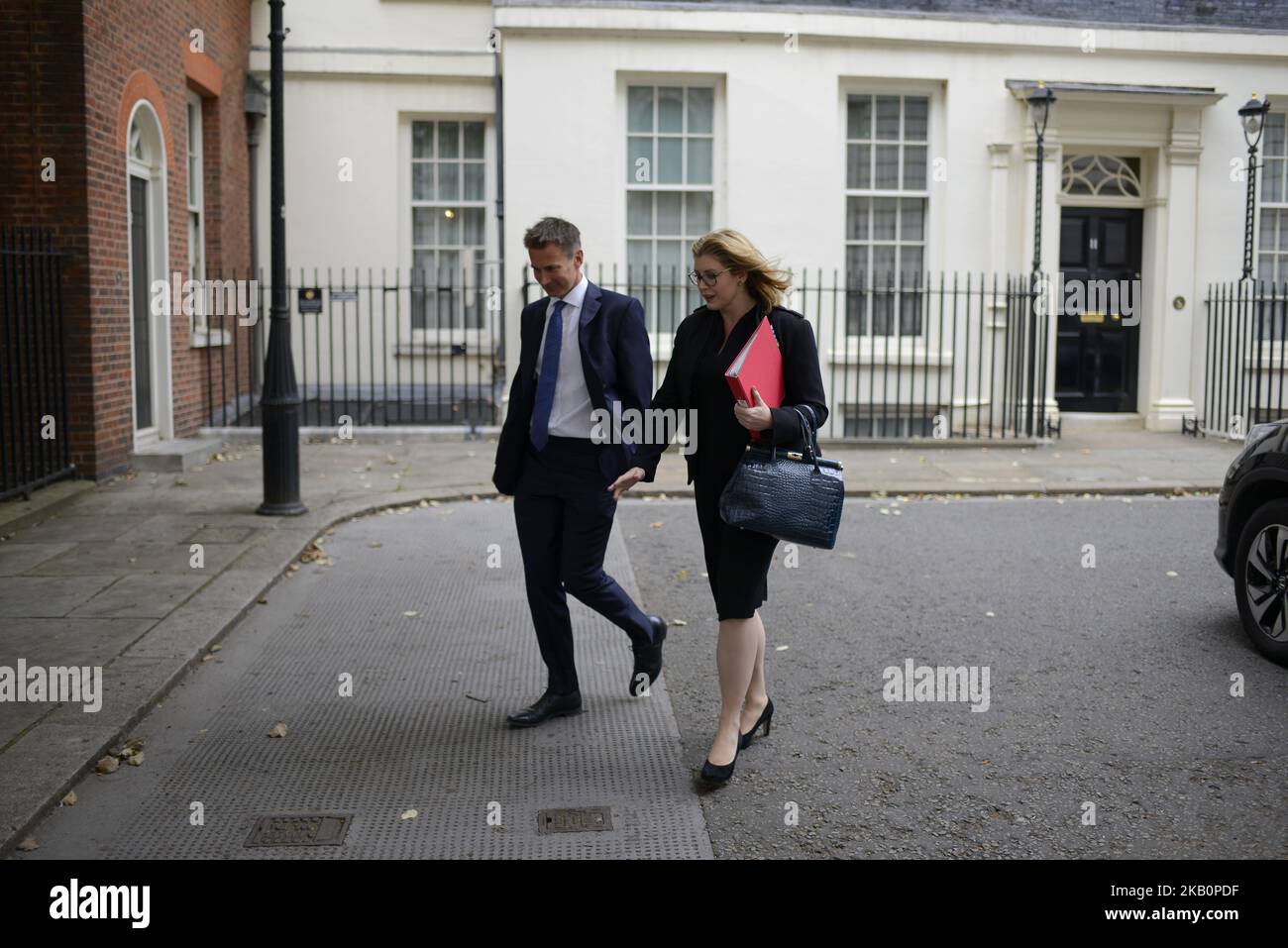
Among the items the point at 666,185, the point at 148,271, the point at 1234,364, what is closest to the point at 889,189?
the point at 666,185

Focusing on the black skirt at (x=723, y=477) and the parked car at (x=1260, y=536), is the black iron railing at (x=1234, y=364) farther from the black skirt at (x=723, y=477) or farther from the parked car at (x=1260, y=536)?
the black skirt at (x=723, y=477)

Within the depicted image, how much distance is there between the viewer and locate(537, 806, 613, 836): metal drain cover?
4.21 metres

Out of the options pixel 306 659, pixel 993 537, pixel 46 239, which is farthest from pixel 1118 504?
pixel 46 239

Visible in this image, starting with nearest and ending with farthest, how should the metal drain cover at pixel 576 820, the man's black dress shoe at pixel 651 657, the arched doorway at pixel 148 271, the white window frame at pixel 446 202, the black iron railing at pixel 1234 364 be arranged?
the metal drain cover at pixel 576 820
the man's black dress shoe at pixel 651 657
the arched doorway at pixel 148 271
the black iron railing at pixel 1234 364
the white window frame at pixel 446 202

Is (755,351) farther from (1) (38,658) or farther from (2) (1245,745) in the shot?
(1) (38,658)

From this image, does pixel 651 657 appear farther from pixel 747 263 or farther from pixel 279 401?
pixel 279 401

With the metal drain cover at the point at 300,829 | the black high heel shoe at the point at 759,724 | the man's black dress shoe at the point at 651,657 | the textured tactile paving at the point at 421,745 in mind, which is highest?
the man's black dress shoe at the point at 651,657

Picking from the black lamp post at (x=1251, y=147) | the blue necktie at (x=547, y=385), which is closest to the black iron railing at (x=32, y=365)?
the blue necktie at (x=547, y=385)

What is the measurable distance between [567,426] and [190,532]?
4816mm

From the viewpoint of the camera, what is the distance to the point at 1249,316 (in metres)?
15.7

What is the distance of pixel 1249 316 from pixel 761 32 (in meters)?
6.87

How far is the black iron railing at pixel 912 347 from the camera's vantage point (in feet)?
48.7

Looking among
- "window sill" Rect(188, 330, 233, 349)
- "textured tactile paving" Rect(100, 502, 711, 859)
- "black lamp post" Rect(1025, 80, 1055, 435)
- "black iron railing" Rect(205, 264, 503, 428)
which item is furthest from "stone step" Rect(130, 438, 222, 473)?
"black lamp post" Rect(1025, 80, 1055, 435)

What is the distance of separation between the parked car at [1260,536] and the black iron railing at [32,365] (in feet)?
26.9
